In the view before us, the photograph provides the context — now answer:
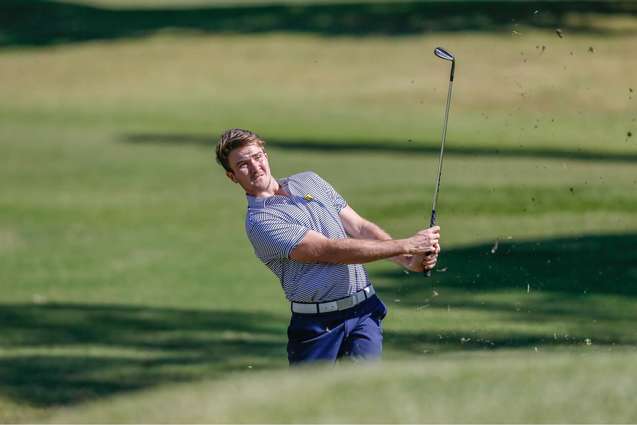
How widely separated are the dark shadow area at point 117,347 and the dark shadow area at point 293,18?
34.4 meters

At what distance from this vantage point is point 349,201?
898 inches

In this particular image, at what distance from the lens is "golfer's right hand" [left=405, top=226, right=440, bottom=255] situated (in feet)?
24.9

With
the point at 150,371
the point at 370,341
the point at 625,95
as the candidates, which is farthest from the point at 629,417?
the point at 625,95

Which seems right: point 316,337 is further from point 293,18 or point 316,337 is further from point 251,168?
point 293,18

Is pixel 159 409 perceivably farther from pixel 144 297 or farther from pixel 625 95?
pixel 625 95

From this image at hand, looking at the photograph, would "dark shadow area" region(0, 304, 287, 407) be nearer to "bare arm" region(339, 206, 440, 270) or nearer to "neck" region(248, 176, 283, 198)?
"bare arm" region(339, 206, 440, 270)

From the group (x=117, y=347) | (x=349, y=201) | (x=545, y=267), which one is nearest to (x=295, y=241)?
(x=117, y=347)

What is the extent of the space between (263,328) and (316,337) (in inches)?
239

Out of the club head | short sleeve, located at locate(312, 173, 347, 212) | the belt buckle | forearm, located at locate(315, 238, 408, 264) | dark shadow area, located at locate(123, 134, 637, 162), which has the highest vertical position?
the club head

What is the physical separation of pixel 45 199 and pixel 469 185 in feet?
21.2

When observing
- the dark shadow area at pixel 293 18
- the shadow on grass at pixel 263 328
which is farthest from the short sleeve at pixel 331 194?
the dark shadow area at pixel 293 18

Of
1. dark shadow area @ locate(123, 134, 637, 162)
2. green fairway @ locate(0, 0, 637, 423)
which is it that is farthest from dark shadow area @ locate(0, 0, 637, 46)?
dark shadow area @ locate(123, 134, 637, 162)

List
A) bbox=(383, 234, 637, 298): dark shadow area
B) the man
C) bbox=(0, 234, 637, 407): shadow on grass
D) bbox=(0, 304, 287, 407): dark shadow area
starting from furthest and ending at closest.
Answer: bbox=(383, 234, 637, 298): dark shadow area → bbox=(0, 234, 637, 407): shadow on grass → bbox=(0, 304, 287, 407): dark shadow area → the man

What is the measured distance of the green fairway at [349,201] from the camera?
736 cm
